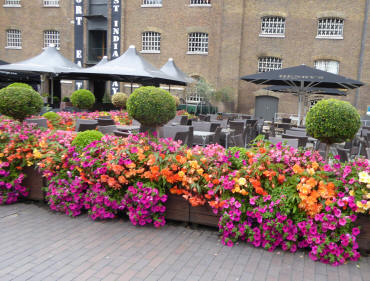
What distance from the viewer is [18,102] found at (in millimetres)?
5953

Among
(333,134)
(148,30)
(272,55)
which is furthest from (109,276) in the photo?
(148,30)

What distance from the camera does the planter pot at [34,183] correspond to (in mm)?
4984

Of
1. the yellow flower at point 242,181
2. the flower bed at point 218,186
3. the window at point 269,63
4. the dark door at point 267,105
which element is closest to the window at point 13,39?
the window at point 269,63

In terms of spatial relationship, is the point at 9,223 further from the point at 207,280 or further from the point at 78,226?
the point at 207,280

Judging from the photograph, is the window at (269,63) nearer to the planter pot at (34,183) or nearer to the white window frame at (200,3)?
the white window frame at (200,3)

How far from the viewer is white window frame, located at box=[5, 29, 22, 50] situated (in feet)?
88.4

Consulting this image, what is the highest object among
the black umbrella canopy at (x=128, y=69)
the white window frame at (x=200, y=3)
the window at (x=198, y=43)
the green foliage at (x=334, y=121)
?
the white window frame at (x=200, y=3)

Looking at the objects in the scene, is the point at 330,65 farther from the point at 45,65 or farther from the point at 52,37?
the point at 52,37

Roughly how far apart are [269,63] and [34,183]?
20056mm

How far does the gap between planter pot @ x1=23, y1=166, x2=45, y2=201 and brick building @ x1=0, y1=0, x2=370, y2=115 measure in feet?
60.4

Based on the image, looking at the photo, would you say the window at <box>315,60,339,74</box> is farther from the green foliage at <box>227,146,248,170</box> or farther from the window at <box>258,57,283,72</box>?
the green foliage at <box>227,146,248,170</box>

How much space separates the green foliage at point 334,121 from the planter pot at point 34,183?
3909mm

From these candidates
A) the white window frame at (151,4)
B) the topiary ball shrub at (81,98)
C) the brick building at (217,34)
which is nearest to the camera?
the topiary ball shrub at (81,98)

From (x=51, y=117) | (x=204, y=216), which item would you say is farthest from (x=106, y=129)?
(x=204, y=216)
